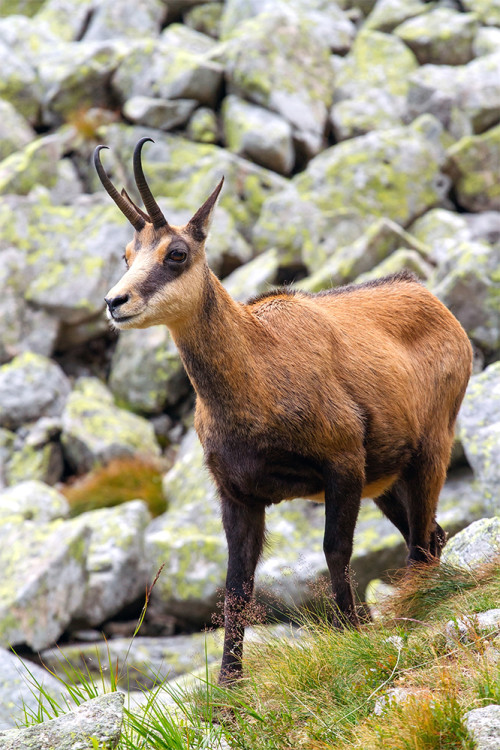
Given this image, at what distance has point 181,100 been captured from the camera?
83.2ft

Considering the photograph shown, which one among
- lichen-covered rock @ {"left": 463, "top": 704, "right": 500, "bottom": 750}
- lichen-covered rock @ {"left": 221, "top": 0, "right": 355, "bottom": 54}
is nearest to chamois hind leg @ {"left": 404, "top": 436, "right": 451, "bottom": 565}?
lichen-covered rock @ {"left": 463, "top": 704, "right": 500, "bottom": 750}

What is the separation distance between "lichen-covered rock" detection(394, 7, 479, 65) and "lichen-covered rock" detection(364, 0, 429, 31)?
3.52ft

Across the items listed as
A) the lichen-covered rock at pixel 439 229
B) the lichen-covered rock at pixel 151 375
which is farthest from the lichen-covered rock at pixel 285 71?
the lichen-covered rock at pixel 151 375

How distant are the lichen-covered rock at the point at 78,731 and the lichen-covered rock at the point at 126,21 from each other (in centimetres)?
2915

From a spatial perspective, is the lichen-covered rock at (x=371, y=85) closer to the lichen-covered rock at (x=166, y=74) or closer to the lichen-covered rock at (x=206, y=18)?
the lichen-covered rock at (x=166, y=74)

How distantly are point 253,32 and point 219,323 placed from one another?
73.1 ft

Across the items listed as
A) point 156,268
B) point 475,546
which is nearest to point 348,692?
point 475,546

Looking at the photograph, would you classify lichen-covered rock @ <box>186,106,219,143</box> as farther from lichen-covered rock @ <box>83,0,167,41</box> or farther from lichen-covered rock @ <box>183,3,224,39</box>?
lichen-covered rock @ <box>183,3,224,39</box>

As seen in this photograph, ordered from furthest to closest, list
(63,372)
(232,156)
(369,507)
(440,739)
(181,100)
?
(181,100) → (232,156) → (63,372) → (369,507) → (440,739)

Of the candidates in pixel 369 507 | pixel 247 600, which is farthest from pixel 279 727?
pixel 369 507

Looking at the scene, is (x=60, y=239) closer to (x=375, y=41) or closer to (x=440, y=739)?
(x=375, y=41)

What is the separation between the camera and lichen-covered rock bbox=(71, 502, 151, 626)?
13469mm

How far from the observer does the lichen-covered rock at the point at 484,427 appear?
30.5ft

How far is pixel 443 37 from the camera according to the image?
2752 centimetres
